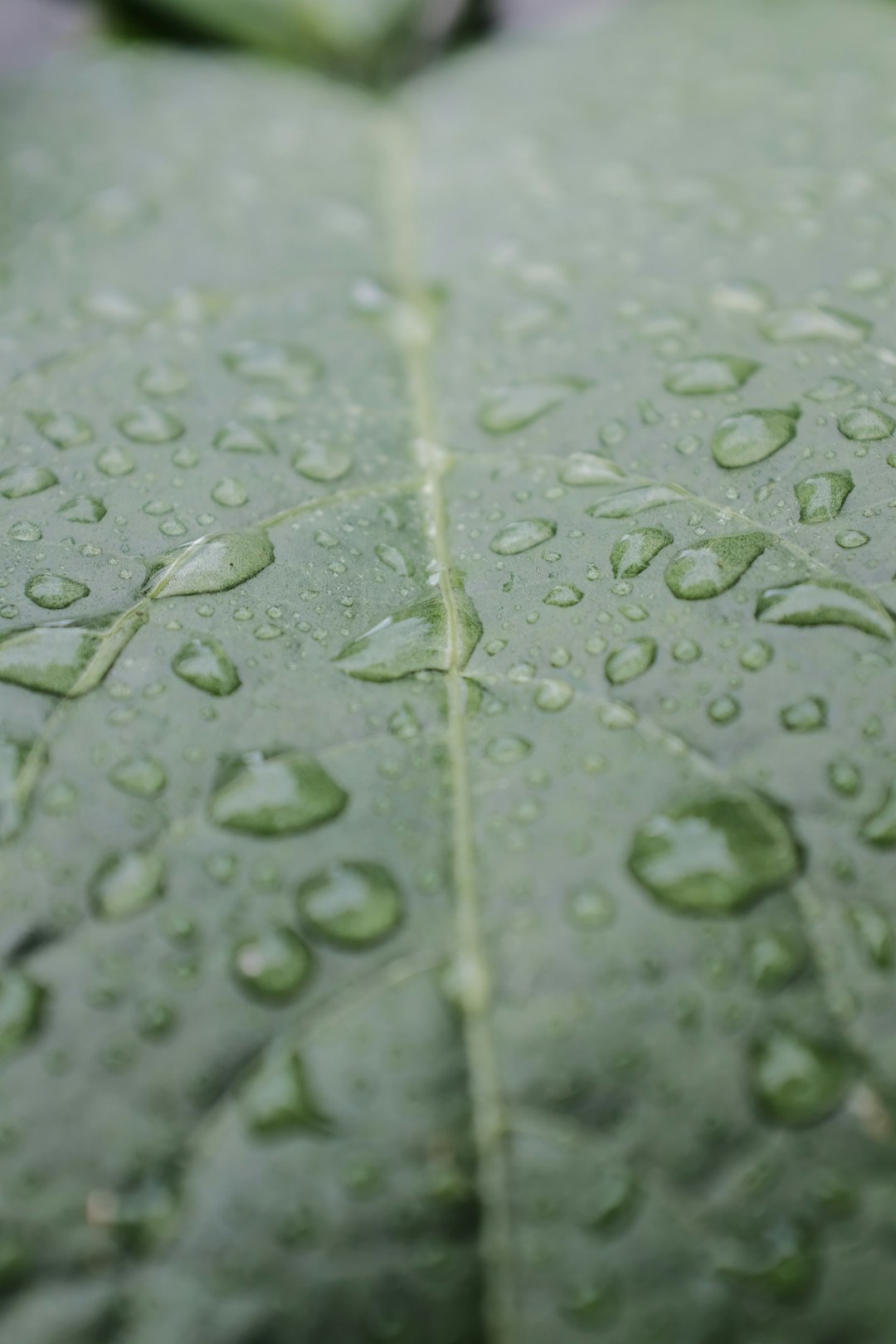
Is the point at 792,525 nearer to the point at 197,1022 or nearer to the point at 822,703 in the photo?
the point at 822,703

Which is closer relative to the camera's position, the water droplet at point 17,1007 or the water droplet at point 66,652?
the water droplet at point 17,1007

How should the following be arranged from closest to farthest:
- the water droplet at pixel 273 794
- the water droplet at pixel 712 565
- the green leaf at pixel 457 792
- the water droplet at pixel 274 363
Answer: the green leaf at pixel 457 792, the water droplet at pixel 273 794, the water droplet at pixel 712 565, the water droplet at pixel 274 363

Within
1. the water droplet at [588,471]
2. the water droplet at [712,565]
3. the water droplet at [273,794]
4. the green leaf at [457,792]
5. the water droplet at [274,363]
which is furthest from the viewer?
the water droplet at [274,363]

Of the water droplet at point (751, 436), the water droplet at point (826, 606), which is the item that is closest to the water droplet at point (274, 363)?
the water droplet at point (751, 436)

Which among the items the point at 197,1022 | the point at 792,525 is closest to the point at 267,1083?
the point at 197,1022

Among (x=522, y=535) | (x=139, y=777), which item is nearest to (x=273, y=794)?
(x=139, y=777)

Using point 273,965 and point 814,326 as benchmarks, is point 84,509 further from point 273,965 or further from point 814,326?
point 814,326

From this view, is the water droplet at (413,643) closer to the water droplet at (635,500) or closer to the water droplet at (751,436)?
the water droplet at (635,500)

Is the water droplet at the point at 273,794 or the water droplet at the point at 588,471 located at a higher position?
the water droplet at the point at 588,471
